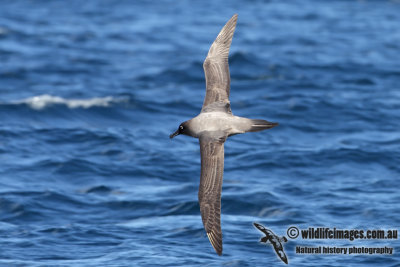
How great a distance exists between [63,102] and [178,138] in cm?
464

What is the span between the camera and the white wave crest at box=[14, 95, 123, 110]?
79.9ft

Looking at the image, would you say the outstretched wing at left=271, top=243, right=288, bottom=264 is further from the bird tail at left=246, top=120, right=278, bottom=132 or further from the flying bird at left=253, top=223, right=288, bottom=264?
the bird tail at left=246, top=120, right=278, bottom=132

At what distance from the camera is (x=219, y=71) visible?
1455 centimetres

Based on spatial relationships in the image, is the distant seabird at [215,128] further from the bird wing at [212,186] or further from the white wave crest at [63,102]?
the white wave crest at [63,102]

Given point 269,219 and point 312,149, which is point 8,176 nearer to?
point 269,219

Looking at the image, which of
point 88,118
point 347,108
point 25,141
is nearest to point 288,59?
point 347,108

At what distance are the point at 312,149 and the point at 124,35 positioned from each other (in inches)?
617

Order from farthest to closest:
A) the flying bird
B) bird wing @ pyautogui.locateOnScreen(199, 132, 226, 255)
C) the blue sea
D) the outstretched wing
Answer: the blue sea, the flying bird, the outstretched wing, bird wing @ pyautogui.locateOnScreen(199, 132, 226, 255)

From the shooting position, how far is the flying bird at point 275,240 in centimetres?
1464

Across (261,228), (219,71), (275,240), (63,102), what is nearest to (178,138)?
(63,102)

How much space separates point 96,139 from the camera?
21.6m

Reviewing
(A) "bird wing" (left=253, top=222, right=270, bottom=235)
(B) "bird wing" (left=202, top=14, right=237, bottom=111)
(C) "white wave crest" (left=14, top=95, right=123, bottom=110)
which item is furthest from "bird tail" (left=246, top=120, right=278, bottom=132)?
(C) "white wave crest" (left=14, top=95, right=123, bottom=110)

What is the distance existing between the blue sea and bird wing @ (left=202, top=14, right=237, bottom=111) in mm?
2975

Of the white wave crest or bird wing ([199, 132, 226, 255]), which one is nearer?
bird wing ([199, 132, 226, 255])
